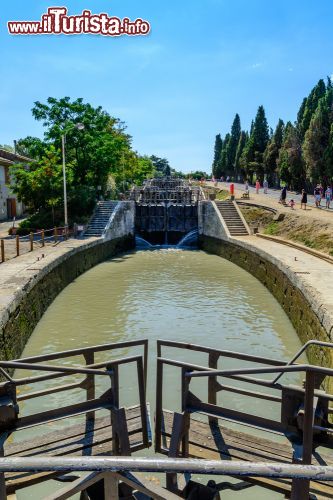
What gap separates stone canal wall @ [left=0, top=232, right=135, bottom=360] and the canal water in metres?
0.41

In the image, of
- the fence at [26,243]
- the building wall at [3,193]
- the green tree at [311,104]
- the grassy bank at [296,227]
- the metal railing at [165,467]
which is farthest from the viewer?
the green tree at [311,104]


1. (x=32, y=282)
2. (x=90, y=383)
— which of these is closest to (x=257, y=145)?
(x=32, y=282)

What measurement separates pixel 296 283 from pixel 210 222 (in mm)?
18369

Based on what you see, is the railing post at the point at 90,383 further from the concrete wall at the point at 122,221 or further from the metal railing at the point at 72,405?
the concrete wall at the point at 122,221

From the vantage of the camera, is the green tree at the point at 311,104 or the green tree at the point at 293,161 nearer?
the green tree at the point at 293,161

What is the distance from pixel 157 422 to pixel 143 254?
2400 centimetres

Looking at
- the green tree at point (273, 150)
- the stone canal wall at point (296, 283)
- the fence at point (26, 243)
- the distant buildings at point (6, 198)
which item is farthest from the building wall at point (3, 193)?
the green tree at point (273, 150)

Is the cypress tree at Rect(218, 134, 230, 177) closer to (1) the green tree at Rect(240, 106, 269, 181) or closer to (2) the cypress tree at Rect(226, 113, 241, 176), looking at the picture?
(2) the cypress tree at Rect(226, 113, 241, 176)

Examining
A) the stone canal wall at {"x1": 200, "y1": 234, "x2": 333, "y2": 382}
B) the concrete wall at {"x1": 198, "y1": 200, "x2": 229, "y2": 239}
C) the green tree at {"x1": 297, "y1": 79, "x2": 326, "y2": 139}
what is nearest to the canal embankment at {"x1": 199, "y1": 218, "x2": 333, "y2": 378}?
the stone canal wall at {"x1": 200, "y1": 234, "x2": 333, "y2": 382}

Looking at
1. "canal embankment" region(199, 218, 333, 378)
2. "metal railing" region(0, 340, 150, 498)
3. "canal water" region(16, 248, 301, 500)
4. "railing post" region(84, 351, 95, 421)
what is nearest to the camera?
"metal railing" region(0, 340, 150, 498)

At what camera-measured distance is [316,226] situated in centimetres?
2192

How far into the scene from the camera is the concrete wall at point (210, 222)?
28.1 metres

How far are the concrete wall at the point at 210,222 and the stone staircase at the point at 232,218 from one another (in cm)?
42

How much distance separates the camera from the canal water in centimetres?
864
